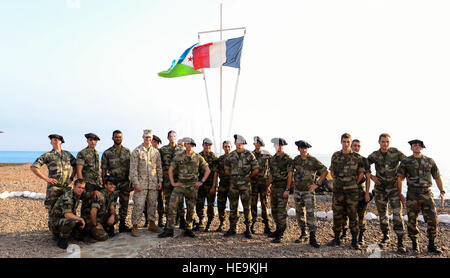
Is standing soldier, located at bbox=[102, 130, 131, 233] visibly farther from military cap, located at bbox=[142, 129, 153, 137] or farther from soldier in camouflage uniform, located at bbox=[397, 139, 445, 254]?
soldier in camouflage uniform, located at bbox=[397, 139, 445, 254]

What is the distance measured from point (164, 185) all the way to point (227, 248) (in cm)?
229

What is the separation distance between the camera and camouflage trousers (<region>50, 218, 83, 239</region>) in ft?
17.7

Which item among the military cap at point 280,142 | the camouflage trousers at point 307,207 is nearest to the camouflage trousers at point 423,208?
the camouflage trousers at point 307,207

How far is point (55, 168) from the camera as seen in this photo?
19.4ft

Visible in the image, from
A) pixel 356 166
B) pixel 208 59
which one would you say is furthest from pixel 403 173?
pixel 208 59

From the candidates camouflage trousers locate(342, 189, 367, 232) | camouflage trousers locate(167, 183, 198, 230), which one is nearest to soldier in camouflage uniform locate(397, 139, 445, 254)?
camouflage trousers locate(342, 189, 367, 232)

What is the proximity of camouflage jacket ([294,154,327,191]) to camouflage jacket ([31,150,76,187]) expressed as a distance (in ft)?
16.7

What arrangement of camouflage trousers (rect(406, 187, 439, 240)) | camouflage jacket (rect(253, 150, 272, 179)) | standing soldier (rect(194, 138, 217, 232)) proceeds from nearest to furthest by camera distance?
camouflage trousers (rect(406, 187, 439, 240))
camouflage jacket (rect(253, 150, 272, 179))
standing soldier (rect(194, 138, 217, 232))

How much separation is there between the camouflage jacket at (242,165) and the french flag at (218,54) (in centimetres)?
414

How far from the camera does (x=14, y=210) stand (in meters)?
8.84

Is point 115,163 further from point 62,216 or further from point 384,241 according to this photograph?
point 384,241

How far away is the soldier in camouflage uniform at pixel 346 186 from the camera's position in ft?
18.3
